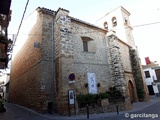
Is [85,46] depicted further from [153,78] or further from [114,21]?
[153,78]

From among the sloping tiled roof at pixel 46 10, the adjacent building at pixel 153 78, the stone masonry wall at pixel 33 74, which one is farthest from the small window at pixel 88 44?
the adjacent building at pixel 153 78

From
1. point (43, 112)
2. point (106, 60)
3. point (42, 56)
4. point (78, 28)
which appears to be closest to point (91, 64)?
point (106, 60)

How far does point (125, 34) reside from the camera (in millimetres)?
18969

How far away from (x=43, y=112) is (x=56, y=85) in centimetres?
196

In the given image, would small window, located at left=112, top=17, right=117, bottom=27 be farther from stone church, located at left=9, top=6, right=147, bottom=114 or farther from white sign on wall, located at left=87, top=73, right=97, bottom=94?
white sign on wall, located at left=87, top=73, right=97, bottom=94

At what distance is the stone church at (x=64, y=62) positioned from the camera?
373 inches

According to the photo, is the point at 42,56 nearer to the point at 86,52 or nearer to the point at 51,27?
the point at 51,27

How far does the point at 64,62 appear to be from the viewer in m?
9.42

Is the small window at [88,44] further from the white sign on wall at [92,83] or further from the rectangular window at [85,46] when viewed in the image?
the white sign on wall at [92,83]

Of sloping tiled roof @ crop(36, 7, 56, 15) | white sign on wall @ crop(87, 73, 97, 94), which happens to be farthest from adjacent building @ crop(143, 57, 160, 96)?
sloping tiled roof @ crop(36, 7, 56, 15)

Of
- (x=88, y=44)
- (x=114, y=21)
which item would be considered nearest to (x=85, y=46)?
(x=88, y=44)

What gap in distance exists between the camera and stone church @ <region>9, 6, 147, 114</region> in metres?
9.48

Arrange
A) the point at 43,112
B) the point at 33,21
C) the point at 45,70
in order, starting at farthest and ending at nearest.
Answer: the point at 33,21, the point at 45,70, the point at 43,112

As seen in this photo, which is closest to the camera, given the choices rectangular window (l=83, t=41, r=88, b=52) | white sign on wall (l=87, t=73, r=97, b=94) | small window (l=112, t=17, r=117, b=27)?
white sign on wall (l=87, t=73, r=97, b=94)
